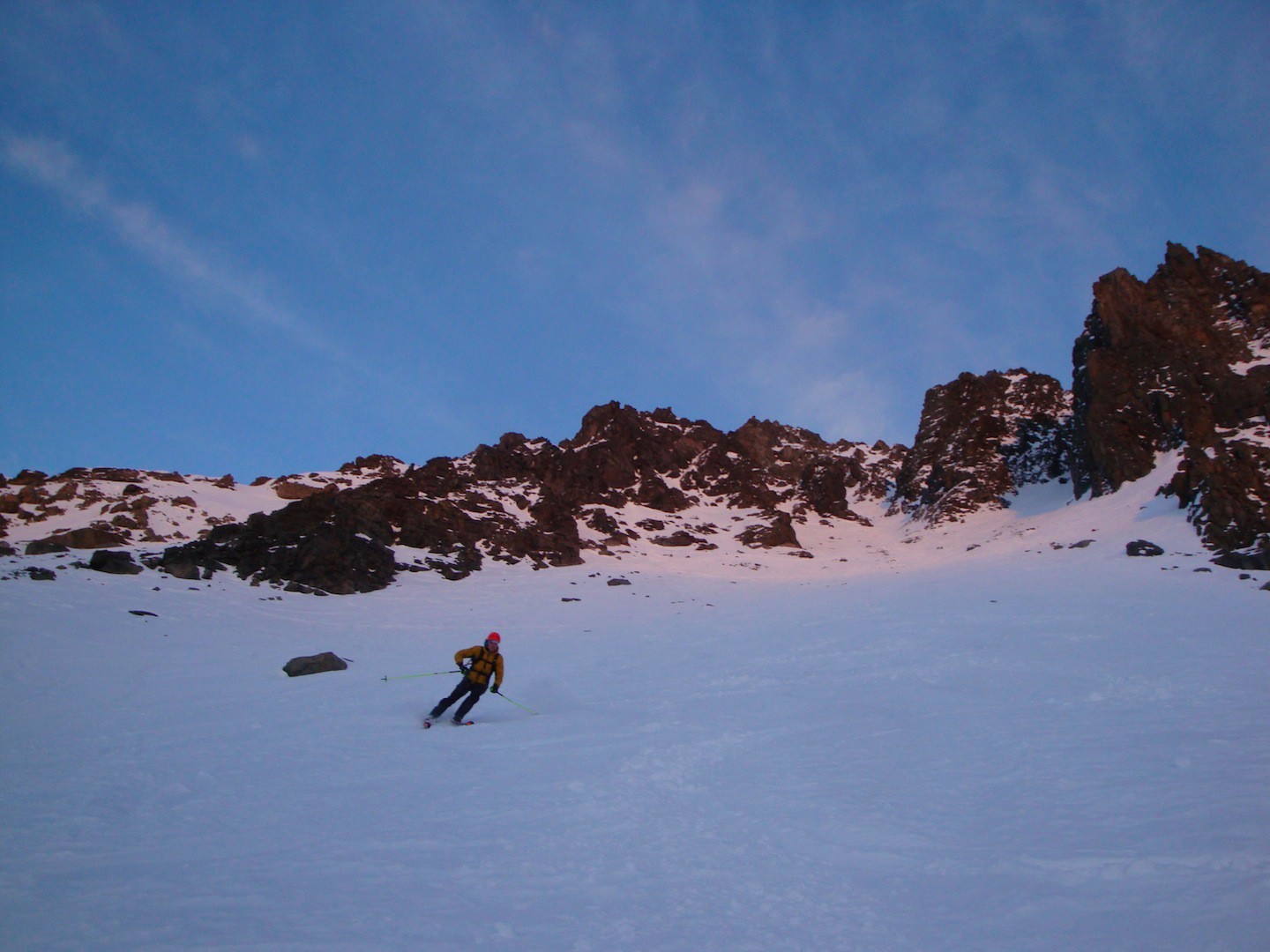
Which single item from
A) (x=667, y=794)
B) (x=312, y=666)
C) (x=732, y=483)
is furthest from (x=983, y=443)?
(x=667, y=794)

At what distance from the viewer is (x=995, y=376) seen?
77.5 metres

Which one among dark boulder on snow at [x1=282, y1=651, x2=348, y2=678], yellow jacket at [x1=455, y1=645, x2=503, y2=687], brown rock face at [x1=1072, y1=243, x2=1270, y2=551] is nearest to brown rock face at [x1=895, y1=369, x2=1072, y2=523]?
brown rock face at [x1=1072, y1=243, x2=1270, y2=551]

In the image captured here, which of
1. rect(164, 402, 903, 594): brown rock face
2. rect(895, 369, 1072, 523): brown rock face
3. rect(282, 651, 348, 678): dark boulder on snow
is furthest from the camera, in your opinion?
→ rect(895, 369, 1072, 523): brown rock face

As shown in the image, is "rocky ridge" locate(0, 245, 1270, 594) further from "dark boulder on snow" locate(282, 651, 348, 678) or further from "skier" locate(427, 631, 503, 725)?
"skier" locate(427, 631, 503, 725)

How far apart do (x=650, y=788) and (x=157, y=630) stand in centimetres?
2053

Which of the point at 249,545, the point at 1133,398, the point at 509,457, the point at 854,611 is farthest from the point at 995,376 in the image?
the point at 249,545

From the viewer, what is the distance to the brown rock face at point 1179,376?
133ft

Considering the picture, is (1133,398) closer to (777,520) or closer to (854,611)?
(777,520)

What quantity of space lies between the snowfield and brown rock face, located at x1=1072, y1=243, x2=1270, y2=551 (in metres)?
27.2

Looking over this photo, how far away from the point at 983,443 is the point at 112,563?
70.8 meters

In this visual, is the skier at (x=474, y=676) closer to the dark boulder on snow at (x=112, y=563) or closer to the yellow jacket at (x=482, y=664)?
the yellow jacket at (x=482, y=664)

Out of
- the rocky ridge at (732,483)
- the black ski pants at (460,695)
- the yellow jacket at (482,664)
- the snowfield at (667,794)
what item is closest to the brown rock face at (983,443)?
the rocky ridge at (732,483)

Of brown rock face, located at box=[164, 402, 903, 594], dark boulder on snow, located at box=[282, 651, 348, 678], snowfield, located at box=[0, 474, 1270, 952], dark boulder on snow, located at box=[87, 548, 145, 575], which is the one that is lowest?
snowfield, located at box=[0, 474, 1270, 952]

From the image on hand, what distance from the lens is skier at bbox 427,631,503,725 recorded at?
12.4 m
